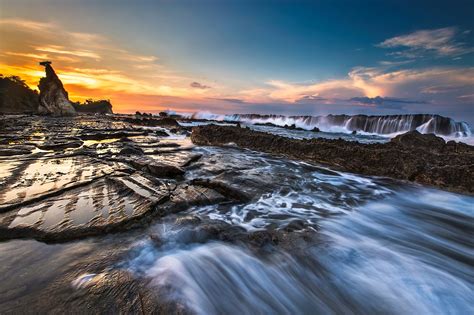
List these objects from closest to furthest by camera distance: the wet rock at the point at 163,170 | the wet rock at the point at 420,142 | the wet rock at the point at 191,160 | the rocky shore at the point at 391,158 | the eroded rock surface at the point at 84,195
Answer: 1. the eroded rock surface at the point at 84,195
2. the wet rock at the point at 163,170
3. the rocky shore at the point at 391,158
4. the wet rock at the point at 191,160
5. the wet rock at the point at 420,142

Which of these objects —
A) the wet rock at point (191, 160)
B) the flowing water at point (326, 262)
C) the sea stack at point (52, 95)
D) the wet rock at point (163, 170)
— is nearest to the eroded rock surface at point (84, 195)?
the wet rock at point (163, 170)

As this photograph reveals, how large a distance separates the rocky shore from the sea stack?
2351 inches

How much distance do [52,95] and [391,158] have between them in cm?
6709

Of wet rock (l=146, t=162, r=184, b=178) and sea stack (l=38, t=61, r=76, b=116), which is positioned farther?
sea stack (l=38, t=61, r=76, b=116)

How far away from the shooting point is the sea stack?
53094 mm

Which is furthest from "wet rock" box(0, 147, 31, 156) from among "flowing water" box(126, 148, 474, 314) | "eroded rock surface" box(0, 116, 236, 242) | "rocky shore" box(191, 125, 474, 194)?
"rocky shore" box(191, 125, 474, 194)

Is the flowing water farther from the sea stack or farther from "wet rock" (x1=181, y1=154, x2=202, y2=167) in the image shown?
the sea stack

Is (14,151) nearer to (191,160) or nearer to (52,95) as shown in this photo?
(191,160)

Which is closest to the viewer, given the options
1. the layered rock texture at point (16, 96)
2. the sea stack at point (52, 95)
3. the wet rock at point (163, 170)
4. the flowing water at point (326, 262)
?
the flowing water at point (326, 262)

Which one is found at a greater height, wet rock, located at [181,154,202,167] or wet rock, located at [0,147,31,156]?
wet rock, located at [0,147,31,156]

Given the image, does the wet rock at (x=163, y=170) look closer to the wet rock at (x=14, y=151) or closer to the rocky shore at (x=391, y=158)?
the wet rock at (x=14, y=151)

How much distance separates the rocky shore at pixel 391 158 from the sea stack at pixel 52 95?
5973 cm

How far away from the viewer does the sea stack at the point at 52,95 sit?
5309cm

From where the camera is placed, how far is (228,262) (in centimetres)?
258
